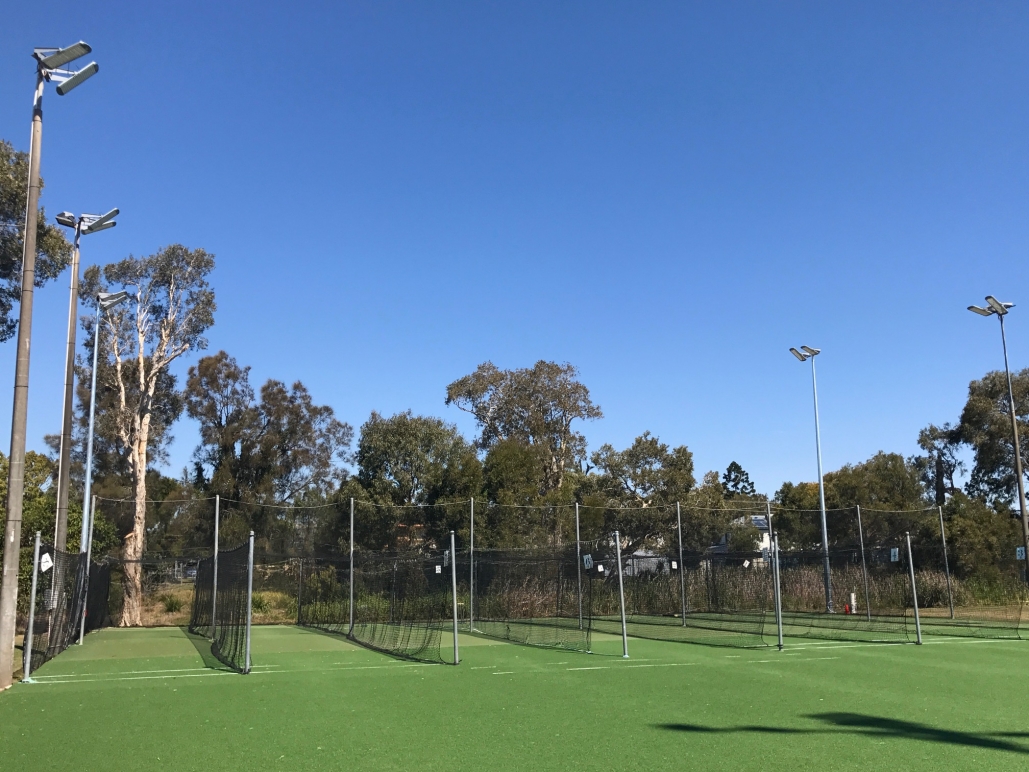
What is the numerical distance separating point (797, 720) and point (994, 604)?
22.3 meters

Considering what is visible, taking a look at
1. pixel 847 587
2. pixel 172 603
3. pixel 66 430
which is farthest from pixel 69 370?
pixel 847 587

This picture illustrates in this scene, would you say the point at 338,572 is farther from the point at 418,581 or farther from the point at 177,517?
the point at 177,517

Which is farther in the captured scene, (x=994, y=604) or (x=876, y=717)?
(x=994, y=604)

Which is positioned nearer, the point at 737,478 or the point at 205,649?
the point at 205,649

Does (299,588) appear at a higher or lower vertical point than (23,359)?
lower

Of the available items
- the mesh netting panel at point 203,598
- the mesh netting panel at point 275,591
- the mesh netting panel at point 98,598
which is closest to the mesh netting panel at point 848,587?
the mesh netting panel at point 275,591

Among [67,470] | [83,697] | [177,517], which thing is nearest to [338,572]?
[67,470]

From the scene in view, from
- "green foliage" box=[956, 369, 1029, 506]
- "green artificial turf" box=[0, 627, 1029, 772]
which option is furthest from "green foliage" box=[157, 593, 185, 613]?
"green foliage" box=[956, 369, 1029, 506]

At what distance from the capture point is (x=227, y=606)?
65.2 ft

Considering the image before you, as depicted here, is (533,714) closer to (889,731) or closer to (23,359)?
(889,731)

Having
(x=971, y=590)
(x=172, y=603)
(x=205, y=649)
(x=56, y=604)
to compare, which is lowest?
(x=205, y=649)

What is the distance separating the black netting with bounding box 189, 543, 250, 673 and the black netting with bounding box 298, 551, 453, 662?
9.88 ft

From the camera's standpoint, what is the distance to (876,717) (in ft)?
31.5

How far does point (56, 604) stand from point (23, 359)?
19.8ft
